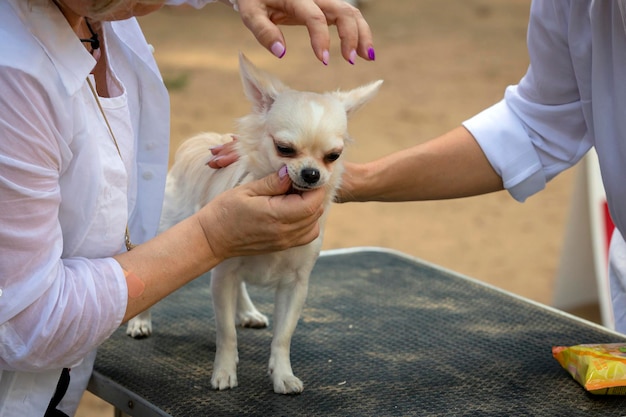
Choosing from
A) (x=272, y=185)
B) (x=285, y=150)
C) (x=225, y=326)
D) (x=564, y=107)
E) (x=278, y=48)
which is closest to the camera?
(x=278, y=48)

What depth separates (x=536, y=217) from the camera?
583 centimetres

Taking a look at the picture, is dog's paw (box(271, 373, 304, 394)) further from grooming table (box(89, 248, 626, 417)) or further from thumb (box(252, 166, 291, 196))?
thumb (box(252, 166, 291, 196))

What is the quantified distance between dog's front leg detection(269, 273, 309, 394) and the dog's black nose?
323mm

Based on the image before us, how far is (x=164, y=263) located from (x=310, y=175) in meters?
Result: 0.32

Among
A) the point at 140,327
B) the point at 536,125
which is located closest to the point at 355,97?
the point at 536,125

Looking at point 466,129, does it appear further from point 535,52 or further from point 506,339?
point 506,339

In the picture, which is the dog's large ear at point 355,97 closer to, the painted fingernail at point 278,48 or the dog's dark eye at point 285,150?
the dog's dark eye at point 285,150

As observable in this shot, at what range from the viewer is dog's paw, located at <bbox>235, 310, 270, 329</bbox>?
84.2 inches

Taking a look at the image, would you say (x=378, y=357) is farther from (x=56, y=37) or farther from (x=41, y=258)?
(x=56, y=37)

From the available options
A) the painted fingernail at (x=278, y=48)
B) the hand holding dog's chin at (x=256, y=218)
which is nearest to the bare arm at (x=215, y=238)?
the hand holding dog's chin at (x=256, y=218)

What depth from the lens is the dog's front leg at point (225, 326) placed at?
69.1 inches

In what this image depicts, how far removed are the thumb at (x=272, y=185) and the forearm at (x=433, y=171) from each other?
50cm

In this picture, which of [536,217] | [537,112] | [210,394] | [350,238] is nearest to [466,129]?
[537,112]

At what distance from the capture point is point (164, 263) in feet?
4.72
